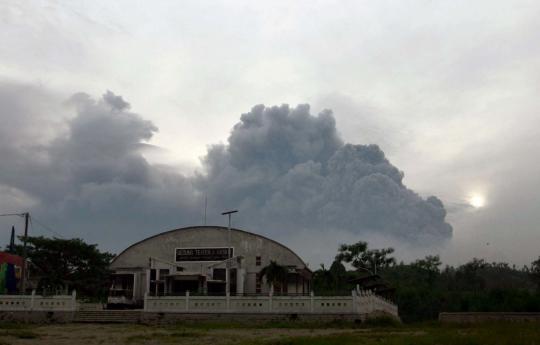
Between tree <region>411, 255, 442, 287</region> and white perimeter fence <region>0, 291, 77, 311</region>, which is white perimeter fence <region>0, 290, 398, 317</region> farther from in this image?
tree <region>411, 255, 442, 287</region>

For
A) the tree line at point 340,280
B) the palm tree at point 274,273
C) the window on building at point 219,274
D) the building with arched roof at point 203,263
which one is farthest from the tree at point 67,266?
the palm tree at point 274,273

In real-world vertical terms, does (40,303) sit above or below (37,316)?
above

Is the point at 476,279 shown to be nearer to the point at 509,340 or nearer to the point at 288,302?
the point at 288,302

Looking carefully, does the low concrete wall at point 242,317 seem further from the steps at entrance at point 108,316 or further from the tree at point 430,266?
the tree at point 430,266

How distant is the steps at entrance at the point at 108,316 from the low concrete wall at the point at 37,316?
68cm

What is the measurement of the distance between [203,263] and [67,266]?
28308 mm

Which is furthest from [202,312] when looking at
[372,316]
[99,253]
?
[99,253]

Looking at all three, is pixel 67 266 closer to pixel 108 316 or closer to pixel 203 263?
pixel 203 263

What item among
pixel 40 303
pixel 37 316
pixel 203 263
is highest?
pixel 203 263

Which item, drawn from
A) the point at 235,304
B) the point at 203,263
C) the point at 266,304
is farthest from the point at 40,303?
the point at 266,304

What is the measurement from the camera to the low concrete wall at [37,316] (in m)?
41.7

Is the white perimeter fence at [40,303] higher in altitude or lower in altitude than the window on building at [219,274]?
lower

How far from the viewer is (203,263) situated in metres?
54.1

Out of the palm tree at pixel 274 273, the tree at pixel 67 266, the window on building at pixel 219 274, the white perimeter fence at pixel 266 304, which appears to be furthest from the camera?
the tree at pixel 67 266
